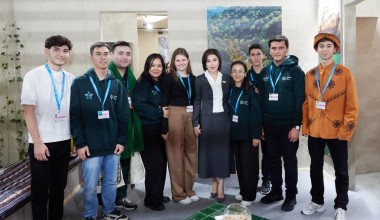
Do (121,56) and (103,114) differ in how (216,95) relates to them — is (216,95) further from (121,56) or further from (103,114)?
(103,114)

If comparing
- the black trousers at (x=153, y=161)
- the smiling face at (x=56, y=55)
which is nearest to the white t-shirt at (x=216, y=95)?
the black trousers at (x=153, y=161)

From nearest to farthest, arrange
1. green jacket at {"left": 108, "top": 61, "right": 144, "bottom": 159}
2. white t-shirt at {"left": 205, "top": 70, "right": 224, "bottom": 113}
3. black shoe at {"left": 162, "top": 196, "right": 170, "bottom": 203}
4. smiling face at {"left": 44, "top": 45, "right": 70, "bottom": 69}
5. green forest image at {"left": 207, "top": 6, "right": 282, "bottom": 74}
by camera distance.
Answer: smiling face at {"left": 44, "top": 45, "right": 70, "bottom": 69}, green jacket at {"left": 108, "top": 61, "right": 144, "bottom": 159}, white t-shirt at {"left": 205, "top": 70, "right": 224, "bottom": 113}, black shoe at {"left": 162, "top": 196, "right": 170, "bottom": 203}, green forest image at {"left": 207, "top": 6, "right": 282, "bottom": 74}

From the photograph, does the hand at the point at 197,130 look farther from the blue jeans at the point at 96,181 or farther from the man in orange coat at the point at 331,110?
the man in orange coat at the point at 331,110

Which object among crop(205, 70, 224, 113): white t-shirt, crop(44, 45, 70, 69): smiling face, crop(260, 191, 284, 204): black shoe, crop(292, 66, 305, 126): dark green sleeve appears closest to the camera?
crop(44, 45, 70, 69): smiling face

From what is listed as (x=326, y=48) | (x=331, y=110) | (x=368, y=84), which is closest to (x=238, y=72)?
(x=326, y=48)

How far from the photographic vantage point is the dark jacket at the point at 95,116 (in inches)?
102

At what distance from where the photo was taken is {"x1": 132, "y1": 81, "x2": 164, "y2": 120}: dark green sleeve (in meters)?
3.09

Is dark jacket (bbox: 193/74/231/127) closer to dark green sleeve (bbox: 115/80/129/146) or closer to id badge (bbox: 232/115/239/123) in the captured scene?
id badge (bbox: 232/115/239/123)

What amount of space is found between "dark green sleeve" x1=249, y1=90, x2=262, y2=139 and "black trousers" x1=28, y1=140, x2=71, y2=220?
5.70ft

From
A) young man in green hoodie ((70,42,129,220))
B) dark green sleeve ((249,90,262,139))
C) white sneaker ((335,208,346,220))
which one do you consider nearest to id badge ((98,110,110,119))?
young man in green hoodie ((70,42,129,220))

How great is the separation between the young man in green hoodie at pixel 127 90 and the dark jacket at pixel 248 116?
1006 mm

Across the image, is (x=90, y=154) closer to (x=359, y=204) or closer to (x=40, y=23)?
(x=40, y=23)

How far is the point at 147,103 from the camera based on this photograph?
313cm

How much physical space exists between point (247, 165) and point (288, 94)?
2.70ft
